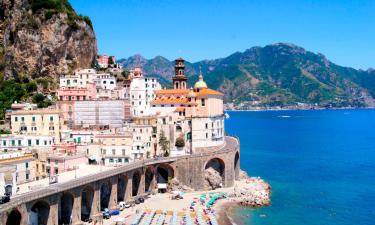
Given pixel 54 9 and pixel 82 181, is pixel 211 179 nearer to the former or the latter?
pixel 82 181

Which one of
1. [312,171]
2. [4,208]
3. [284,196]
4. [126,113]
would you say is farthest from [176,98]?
[4,208]

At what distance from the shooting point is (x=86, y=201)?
61.3m

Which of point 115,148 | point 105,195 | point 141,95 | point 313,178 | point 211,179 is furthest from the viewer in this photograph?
point 141,95

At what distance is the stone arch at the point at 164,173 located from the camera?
3036 inches

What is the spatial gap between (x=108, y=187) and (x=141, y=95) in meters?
39.5

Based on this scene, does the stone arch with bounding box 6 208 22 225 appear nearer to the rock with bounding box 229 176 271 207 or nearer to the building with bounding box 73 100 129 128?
the rock with bounding box 229 176 271 207

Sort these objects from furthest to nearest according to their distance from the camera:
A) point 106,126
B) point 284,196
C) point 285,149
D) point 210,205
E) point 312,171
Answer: point 285,149
point 312,171
point 106,126
point 284,196
point 210,205

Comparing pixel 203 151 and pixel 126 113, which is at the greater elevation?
pixel 126 113

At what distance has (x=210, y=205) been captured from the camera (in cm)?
7025

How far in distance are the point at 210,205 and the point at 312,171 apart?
43.7 metres

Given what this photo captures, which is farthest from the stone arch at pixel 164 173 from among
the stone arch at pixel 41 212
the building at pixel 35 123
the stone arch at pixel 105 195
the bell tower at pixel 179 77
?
the bell tower at pixel 179 77

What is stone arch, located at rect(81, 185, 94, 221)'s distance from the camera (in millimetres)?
59831

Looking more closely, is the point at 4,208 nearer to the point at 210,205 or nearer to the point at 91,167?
the point at 91,167

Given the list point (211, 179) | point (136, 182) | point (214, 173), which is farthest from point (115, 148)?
point (214, 173)
